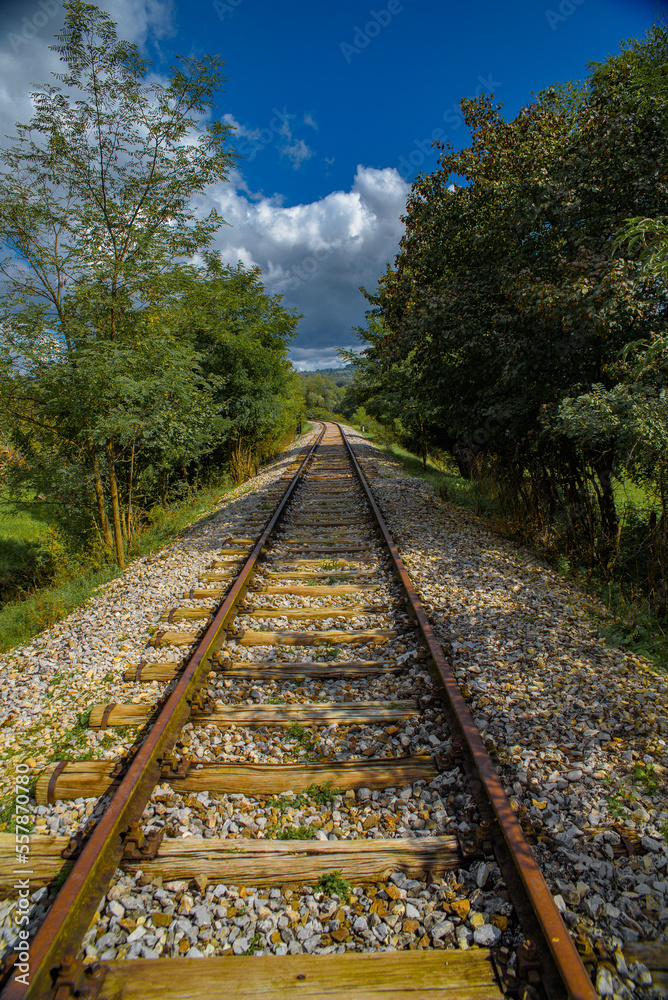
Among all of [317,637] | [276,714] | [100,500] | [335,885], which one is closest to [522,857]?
[335,885]

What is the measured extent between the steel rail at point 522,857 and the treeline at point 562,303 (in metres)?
2.59

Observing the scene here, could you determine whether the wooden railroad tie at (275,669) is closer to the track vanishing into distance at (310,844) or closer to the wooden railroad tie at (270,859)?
the track vanishing into distance at (310,844)

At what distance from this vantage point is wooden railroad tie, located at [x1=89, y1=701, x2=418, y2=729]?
3.10 metres

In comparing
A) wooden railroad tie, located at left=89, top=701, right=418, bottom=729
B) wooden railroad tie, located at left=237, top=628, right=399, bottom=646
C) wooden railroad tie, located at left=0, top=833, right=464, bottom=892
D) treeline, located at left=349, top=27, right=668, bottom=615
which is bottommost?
wooden railroad tie, located at left=0, top=833, right=464, bottom=892

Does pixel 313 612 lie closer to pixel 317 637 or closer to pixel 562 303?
pixel 317 637

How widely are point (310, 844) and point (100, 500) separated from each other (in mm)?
5807

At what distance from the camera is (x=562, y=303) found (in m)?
4.95

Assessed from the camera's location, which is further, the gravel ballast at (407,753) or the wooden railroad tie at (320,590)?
the wooden railroad tie at (320,590)

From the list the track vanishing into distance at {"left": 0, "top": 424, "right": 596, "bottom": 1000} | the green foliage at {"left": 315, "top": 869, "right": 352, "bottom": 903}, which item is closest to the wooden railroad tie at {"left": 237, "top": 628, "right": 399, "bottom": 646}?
the track vanishing into distance at {"left": 0, "top": 424, "right": 596, "bottom": 1000}

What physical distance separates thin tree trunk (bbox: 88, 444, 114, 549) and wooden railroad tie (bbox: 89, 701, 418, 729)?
13.4 feet

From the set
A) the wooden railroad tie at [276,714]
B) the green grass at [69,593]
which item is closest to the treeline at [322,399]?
the green grass at [69,593]

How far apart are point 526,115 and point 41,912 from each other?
9209 millimetres

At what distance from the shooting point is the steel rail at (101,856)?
5.49ft

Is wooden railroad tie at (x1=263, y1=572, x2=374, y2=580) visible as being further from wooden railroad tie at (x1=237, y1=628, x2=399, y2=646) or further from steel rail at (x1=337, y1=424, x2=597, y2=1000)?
steel rail at (x1=337, y1=424, x2=597, y2=1000)
